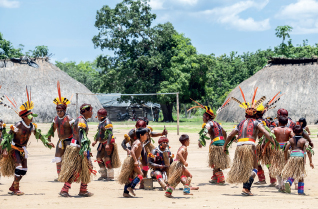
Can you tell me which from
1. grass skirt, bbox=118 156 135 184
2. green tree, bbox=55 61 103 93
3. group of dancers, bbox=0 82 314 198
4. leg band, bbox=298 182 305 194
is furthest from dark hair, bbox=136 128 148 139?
green tree, bbox=55 61 103 93

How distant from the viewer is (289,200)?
706 cm

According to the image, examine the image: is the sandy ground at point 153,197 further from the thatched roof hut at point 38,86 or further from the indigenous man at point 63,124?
the thatched roof hut at point 38,86

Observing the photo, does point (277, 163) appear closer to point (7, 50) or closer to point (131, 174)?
point (131, 174)

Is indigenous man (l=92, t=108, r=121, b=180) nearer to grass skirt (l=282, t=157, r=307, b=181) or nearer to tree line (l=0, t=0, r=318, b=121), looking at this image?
grass skirt (l=282, t=157, r=307, b=181)

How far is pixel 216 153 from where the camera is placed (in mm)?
9062

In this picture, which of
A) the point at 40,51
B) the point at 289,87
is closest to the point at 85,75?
the point at 40,51

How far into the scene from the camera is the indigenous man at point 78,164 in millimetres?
7448

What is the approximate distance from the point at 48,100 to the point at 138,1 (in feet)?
44.1

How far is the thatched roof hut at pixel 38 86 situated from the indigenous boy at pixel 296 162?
33.4 meters

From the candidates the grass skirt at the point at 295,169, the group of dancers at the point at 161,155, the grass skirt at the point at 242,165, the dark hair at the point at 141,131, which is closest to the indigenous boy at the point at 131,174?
the group of dancers at the point at 161,155

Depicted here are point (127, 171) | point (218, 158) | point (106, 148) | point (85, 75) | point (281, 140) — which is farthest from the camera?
point (85, 75)

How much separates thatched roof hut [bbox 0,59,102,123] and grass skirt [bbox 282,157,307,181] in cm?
3348

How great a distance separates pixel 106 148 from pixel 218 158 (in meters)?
2.30

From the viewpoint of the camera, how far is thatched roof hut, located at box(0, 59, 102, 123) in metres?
40.1
